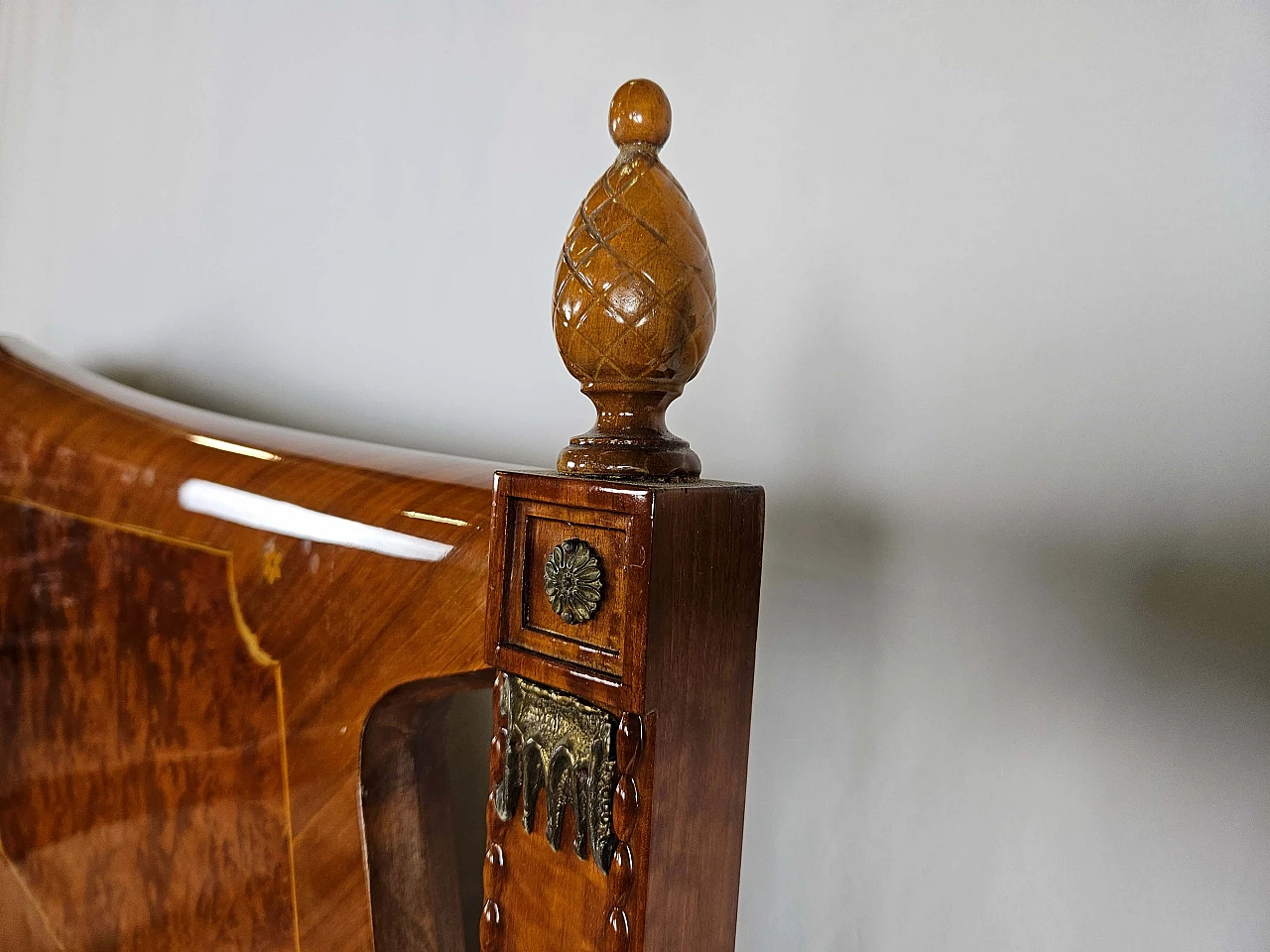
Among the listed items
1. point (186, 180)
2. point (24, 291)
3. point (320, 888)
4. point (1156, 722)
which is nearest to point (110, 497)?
point (320, 888)

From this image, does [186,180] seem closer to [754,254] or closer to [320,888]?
[754,254]

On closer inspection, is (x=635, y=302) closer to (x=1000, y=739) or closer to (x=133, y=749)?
(x=1000, y=739)

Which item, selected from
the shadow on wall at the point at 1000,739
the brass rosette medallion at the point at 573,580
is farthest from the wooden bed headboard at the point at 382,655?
the shadow on wall at the point at 1000,739

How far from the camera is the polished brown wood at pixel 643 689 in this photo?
0.40 metres

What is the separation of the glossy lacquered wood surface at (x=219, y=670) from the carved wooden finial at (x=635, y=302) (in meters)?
0.16

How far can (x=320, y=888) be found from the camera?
0.61m

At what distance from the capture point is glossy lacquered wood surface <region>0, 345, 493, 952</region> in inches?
23.5

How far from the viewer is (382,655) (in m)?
0.59

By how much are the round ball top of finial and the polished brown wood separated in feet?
0.61

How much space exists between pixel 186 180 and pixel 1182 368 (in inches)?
48.0

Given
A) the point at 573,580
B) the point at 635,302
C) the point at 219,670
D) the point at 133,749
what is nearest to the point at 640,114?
the point at 635,302

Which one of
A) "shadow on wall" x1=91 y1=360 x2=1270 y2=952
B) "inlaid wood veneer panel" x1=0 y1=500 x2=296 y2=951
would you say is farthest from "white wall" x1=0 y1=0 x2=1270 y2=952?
"inlaid wood veneer panel" x1=0 y1=500 x2=296 y2=951

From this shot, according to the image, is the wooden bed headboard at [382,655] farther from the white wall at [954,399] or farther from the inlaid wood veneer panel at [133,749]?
the white wall at [954,399]

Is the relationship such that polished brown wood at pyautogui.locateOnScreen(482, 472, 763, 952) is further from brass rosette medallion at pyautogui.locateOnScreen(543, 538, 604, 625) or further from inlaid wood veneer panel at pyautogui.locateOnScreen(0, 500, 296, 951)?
inlaid wood veneer panel at pyautogui.locateOnScreen(0, 500, 296, 951)
